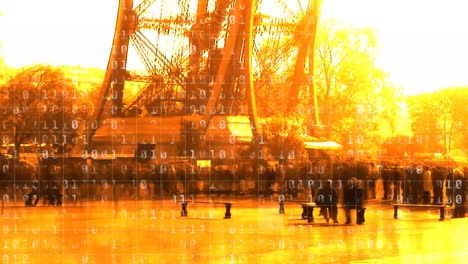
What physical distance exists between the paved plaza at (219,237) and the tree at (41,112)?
18.1ft

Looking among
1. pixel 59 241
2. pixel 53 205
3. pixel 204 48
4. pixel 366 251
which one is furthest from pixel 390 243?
pixel 204 48

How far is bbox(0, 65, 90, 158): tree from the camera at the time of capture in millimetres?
27422

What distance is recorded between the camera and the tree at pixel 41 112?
27.4 meters

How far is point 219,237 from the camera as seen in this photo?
14.9 meters

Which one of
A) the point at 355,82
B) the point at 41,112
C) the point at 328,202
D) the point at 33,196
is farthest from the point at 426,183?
the point at 41,112

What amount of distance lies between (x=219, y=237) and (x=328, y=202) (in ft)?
12.9

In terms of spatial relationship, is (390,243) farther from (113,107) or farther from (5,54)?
(5,54)

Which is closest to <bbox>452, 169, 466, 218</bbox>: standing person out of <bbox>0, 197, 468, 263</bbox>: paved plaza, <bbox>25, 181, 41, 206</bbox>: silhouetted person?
<bbox>0, 197, 468, 263</bbox>: paved plaza

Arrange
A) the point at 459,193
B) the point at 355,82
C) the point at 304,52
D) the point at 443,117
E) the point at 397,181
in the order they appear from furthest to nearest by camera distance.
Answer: the point at 355,82, the point at 443,117, the point at 304,52, the point at 397,181, the point at 459,193

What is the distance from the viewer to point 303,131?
27797 mm

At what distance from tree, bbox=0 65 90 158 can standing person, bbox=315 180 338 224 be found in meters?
10.1

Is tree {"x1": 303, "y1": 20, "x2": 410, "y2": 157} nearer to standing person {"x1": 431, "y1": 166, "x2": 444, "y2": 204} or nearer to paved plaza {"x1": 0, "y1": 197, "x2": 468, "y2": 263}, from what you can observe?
standing person {"x1": 431, "y1": 166, "x2": 444, "y2": 204}

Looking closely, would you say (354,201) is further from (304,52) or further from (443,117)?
(443,117)

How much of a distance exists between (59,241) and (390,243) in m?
4.58
